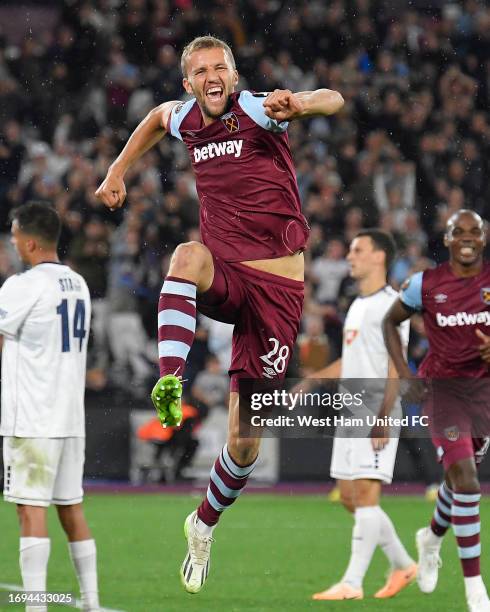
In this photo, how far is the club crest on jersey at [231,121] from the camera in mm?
6004

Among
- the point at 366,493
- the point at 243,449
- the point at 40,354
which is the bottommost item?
the point at 366,493

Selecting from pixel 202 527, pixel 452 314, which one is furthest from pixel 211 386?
pixel 202 527

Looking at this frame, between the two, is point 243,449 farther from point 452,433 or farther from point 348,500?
point 348,500

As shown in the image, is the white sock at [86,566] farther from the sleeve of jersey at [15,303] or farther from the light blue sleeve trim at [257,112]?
the light blue sleeve trim at [257,112]

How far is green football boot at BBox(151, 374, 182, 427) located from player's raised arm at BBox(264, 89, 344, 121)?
1172mm

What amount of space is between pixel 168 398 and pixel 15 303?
198cm

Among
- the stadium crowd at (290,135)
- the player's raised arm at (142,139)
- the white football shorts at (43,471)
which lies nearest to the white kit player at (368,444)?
the white football shorts at (43,471)

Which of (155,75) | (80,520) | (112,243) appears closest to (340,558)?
(80,520)

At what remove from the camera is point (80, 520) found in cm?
716

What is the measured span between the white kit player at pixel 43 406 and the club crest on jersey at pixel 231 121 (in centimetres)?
160

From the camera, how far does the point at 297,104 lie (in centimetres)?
536

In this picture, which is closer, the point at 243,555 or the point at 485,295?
the point at 485,295

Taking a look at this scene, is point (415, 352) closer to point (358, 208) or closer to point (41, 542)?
point (358, 208)

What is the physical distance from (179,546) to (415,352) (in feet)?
17.9
